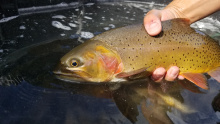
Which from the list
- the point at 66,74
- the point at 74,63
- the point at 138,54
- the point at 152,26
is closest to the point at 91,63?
the point at 74,63

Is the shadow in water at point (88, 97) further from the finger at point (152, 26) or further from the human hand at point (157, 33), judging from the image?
the finger at point (152, 26)

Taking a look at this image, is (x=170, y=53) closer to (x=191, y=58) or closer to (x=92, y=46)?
(x=191, y=58)

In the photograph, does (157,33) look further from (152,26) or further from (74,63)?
(74,63)

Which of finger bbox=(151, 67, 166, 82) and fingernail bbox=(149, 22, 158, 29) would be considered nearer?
fingernail bbox=(149, 22, 158, 29)

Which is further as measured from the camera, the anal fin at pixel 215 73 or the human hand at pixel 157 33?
the anal fin at pixel 215 73

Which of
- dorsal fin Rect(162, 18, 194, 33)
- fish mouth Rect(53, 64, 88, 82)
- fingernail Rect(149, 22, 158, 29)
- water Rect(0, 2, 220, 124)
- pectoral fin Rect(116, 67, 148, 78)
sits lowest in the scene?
water Rect(0, 2, 220, 124)

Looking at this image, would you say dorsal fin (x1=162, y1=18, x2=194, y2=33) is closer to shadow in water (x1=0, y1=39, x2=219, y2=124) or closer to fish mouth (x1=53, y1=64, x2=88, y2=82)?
shadow in water (x1=0, y1=39, x2=219, y2=124)

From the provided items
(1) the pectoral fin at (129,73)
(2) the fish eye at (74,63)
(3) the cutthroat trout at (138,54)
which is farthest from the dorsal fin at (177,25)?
(2) the fish eye at (74,63)

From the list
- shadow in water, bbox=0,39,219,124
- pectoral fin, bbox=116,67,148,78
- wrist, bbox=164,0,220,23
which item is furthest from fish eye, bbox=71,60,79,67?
wrist, bbox=164,0,220,23
